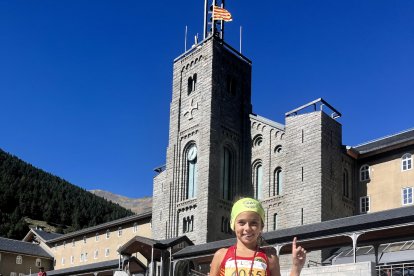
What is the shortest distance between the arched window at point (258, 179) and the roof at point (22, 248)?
32.0m

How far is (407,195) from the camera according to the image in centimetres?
3966

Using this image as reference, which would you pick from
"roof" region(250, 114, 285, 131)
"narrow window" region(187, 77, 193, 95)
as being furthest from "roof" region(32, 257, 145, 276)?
"narrow window" region(187, 77, 193, 95)

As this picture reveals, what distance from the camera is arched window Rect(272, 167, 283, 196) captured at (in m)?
43.6

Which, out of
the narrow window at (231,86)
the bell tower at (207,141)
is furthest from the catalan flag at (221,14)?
the narrow window at (231,86)

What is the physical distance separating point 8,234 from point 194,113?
6556 centimetres

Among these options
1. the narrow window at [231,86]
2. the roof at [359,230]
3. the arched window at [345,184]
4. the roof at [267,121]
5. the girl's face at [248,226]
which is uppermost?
the narrow window at [231,86]

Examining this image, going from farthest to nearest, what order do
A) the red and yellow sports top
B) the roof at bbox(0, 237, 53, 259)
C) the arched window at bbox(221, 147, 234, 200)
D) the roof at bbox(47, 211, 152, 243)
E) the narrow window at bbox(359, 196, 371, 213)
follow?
the roof at bbox(0, 237, 53, 259) < the roof at bbox(47, 211, 152, 243) < the arched window at bbox(221, 147, 234, 200) < the narrow window at bbox(359, 196, 371, 213) < the red and yellow sports top

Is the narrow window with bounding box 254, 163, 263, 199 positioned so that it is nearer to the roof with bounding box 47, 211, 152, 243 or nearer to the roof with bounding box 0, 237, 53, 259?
the roof with bounding box 47, 211, 152, 243

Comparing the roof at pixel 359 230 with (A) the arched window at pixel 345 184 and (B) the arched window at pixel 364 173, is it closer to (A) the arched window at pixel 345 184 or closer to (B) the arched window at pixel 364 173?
(A) the arched window at pixel 345 184

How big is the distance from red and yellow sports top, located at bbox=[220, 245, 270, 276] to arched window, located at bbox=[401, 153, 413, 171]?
37459 millimetres

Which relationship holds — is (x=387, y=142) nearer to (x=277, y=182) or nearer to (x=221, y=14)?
(x=277, y=182)

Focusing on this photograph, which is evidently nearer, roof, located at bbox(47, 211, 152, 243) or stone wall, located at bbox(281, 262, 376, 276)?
stone wall, located at bbox(281, 262, 376, 276)

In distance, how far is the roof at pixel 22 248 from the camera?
64.8 meters

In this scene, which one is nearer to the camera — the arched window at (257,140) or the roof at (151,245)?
the roof at (151,245)
